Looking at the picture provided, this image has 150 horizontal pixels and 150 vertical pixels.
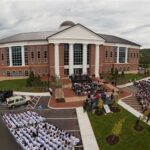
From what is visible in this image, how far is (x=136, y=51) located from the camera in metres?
77.1

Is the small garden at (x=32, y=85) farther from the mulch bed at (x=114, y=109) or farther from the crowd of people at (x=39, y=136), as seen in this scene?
the crowd of people at (x=39, y=136)

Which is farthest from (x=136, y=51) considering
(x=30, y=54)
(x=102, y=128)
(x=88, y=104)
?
(x=102, y=128)

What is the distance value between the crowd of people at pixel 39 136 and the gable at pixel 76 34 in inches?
1338

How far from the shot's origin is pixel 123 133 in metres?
25.0

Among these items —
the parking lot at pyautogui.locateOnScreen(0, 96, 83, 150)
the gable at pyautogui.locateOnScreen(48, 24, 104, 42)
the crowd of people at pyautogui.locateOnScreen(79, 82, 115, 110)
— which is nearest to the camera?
the parking lot at pyautogui.locateOnScreen(0, 96, 83, 150)

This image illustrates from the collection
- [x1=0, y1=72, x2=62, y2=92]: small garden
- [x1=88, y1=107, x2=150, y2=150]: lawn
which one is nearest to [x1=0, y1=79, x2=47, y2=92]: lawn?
[x1=0, y1=72, x2=62, y2=92]: small garden

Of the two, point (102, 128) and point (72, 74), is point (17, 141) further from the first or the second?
point (72, 74)

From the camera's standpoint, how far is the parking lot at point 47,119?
74.2 feet

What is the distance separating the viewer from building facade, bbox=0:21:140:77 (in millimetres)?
58406

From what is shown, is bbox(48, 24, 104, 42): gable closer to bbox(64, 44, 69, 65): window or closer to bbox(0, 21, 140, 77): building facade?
bbox(0, 21, 140, 77): building facade

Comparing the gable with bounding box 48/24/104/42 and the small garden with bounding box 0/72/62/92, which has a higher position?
the gable with bounding box 48/24/104/42

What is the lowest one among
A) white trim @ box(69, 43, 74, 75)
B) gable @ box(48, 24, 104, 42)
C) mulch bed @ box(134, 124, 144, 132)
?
mulch bed @ box(134, 124, 144, 132)

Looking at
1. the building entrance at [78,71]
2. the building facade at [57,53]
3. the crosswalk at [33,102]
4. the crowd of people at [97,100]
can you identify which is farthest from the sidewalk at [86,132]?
the building entrance at [78,71]

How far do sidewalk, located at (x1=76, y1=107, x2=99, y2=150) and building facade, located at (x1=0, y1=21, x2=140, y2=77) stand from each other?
93.9 ft
